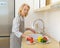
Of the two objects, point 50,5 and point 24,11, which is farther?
point 24,11

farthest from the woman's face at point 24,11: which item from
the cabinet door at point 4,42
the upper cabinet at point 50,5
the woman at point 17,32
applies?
the cabinet door at point 4,42

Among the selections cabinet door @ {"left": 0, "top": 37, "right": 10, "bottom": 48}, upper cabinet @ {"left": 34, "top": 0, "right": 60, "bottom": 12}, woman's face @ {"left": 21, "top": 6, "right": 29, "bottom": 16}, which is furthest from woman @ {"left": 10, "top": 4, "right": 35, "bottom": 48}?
cabinet door @ {"left": 0, "top": 37, "right": 10, "bottom": 48}

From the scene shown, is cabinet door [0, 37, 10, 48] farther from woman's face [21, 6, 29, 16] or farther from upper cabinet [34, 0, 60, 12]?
upper cabinet [34, 0, 60, 12]

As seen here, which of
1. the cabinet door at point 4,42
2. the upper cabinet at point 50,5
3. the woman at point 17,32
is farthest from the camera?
the cabinet door at point 4,42

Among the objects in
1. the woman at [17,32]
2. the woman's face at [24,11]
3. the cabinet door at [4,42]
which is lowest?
the cabinet door at [4,42]

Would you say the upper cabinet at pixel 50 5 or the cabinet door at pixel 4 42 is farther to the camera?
the cabinet door at pixel 4 42

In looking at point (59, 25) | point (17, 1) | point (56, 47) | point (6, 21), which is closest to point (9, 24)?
point (6, 21)

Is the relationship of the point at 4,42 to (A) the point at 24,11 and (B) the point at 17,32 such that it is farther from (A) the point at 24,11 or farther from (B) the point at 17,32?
(A) the point at 24,11

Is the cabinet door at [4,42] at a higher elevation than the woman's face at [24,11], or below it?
below

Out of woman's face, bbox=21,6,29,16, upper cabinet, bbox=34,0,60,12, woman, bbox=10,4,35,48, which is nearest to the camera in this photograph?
upper cabinet, bbox=34,0,60,12

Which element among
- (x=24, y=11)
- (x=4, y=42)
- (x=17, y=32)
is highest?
(x=24, y=11)

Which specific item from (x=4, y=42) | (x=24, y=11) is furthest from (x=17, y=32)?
(x=4, y=42)

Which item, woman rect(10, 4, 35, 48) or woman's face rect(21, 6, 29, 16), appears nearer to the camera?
woman rect(10, 4, 35, 48)

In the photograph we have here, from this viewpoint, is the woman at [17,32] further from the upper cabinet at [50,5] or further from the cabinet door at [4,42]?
the cabinet door at [4,42]
